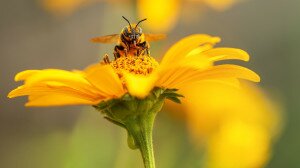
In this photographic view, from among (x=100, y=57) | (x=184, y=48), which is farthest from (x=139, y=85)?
(x=100, y=57)

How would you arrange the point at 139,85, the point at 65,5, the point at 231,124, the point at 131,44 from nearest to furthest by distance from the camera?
the point at 139,85
the point at 131,44
the point at 231,124
the point at 65,5

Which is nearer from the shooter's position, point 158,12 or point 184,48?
point 184,48

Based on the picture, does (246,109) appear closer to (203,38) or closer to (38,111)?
(203,38)

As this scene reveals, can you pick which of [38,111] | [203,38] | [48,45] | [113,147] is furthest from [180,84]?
[48,45]

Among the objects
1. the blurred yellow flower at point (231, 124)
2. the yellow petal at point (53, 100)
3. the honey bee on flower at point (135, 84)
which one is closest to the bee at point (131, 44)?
the honey bee on flower at point (135, 84)

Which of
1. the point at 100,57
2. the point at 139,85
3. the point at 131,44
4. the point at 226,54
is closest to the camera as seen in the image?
the point at 139,85

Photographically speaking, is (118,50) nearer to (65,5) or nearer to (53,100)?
(53,100)

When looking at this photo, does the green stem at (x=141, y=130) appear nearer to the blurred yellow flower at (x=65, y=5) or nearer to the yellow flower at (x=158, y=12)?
the yellow flower at (x=158, y=12)
